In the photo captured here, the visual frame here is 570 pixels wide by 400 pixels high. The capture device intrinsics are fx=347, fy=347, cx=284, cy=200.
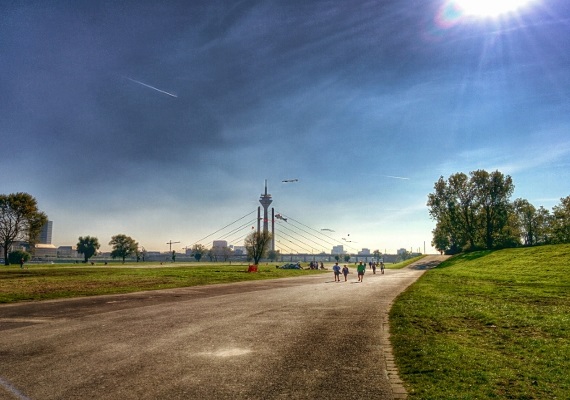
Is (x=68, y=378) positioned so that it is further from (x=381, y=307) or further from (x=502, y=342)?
(x=381, y=307)

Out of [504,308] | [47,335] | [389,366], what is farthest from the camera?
[504,308]

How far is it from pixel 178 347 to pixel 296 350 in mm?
2868

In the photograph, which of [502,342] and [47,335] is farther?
[47,335]

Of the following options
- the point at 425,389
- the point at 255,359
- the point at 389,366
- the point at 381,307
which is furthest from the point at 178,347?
the point at 381,307

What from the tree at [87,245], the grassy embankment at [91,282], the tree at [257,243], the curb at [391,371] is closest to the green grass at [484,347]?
the curb at [391,371]

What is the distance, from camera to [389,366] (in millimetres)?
6902

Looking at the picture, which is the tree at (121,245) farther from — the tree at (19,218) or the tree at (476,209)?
the tree at (476,209)

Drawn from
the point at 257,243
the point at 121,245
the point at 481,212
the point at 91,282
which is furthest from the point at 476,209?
the point at 121,245

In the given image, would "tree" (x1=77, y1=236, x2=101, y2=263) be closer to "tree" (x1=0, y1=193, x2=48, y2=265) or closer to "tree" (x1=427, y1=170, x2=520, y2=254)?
"tree" (x1=0, y1=193, x2=48, y2=265)

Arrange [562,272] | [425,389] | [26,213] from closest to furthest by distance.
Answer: [425,389]
[562,272]
[26,213]

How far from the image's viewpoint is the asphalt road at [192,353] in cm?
570

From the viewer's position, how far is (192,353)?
25.9 feet

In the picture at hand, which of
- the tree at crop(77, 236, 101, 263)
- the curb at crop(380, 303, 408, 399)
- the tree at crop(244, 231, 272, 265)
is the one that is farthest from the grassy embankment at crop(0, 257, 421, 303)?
the tree at crop(77, 236, 101, 263)

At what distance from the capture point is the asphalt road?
5.70 meters
